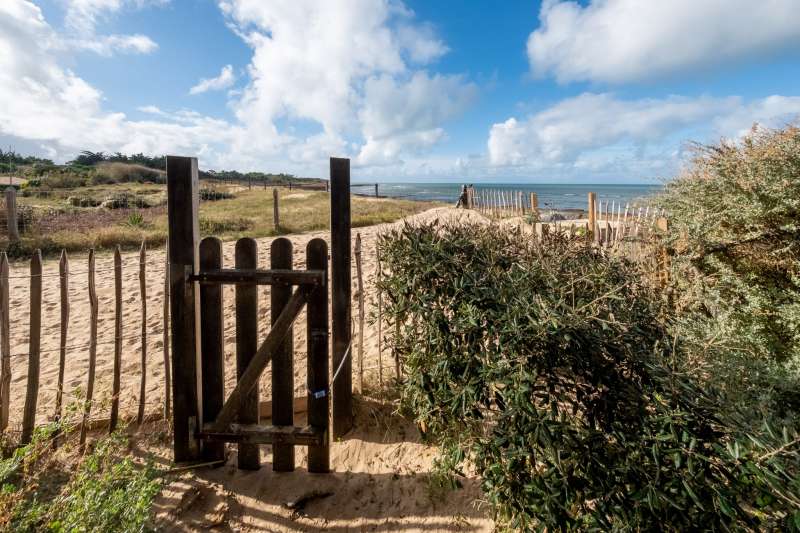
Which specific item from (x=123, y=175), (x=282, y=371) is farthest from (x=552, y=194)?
(x=282, y=371)

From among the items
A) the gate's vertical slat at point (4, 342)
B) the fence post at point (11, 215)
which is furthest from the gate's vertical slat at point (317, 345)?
the fence post at point (11, 215)

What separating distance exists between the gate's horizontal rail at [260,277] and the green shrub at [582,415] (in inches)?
32.5

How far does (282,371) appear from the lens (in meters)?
2.83

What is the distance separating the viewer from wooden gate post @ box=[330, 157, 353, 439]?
2.91 meters

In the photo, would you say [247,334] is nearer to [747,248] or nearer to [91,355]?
[91,355]

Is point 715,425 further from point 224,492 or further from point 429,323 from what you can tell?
point 224,492

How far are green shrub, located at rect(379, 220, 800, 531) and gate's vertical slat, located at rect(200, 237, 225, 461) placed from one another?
1497mm

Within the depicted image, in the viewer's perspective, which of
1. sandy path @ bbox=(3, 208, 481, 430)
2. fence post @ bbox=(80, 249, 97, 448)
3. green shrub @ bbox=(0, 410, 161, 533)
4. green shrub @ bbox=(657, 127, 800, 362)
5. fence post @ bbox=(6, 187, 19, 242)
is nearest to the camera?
green shrub @ bbox=(0, 410, 161, 533)

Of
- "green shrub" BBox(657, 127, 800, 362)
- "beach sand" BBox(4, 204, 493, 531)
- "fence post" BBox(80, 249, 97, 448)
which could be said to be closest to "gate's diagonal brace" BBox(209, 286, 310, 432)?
"beach sand" BBox(4, 204, 493, 531)

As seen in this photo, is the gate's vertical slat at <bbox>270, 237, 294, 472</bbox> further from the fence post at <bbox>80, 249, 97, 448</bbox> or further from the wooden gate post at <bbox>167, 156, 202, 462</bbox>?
the fence post at <bbox>80, 249, 97, 448</bbox>

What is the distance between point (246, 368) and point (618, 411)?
2.38 metres

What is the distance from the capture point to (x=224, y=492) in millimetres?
2699

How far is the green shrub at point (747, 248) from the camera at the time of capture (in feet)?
11.0

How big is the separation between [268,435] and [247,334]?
0.75 m
